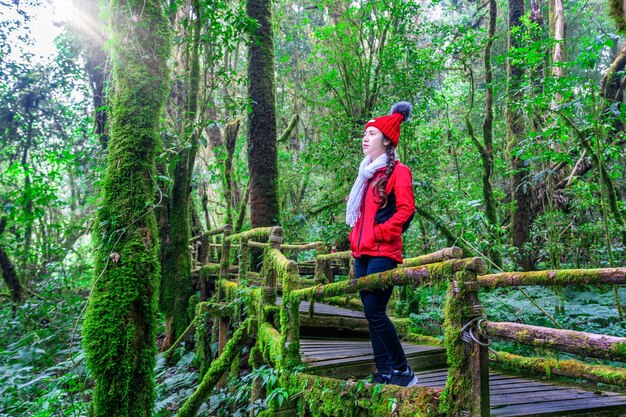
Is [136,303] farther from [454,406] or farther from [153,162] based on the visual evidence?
[454,406]

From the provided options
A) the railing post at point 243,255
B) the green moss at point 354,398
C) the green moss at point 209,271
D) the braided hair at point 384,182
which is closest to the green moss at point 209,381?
the railing post at point 243,255

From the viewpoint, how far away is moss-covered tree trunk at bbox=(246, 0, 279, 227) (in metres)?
9.16

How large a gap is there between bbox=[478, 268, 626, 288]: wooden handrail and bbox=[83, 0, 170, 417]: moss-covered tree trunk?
10.5ft

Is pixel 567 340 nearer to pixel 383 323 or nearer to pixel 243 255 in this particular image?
pixel 383 323

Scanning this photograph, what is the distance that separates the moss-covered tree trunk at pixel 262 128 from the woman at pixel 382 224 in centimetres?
533

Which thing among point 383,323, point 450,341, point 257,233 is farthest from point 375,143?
point 257,233

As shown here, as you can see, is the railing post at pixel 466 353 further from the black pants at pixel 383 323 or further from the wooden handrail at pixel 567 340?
the black pants at pixel 383 323

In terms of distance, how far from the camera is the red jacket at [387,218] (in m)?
3.44

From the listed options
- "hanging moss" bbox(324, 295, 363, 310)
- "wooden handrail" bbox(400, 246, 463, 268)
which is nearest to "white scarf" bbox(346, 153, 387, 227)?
"wooden handrail" bbox(400, 246, 463, 268)

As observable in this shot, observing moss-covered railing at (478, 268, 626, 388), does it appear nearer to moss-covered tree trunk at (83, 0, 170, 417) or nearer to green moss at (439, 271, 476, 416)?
green moss at (439, 271, 476, 416)

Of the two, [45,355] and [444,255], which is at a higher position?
[444,255]

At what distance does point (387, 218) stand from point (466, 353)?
1498mm

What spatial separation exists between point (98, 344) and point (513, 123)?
432 inches

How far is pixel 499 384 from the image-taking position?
12.0 feet
